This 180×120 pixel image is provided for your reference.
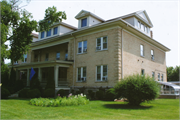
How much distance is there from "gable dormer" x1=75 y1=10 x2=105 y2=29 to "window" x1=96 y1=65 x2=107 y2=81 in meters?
6.41

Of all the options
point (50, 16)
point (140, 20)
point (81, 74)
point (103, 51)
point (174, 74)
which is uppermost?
point (140, 20)

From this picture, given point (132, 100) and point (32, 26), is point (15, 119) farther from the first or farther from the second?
point (32, 26)

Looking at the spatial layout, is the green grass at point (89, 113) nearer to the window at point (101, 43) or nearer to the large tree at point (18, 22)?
the large tree at point (18, 22)

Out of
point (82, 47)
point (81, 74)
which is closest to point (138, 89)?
point (81, 74)

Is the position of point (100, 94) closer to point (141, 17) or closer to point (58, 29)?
point (141, 17)

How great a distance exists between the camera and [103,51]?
800 inches

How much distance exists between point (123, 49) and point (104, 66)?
292cm

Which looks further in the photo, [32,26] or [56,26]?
[56,26]

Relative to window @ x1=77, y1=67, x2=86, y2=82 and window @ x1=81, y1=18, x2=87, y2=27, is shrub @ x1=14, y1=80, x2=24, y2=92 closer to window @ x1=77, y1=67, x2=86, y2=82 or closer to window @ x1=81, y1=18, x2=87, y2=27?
window @ x1=77, y1=67, x2=86, y2=82

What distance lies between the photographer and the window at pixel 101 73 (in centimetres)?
1989

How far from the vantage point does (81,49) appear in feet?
75.2

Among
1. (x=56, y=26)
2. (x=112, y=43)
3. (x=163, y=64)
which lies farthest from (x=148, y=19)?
(x=56, y=26)

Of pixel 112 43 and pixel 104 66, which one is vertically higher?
pixel 112 43

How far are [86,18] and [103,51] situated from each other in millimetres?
6114
